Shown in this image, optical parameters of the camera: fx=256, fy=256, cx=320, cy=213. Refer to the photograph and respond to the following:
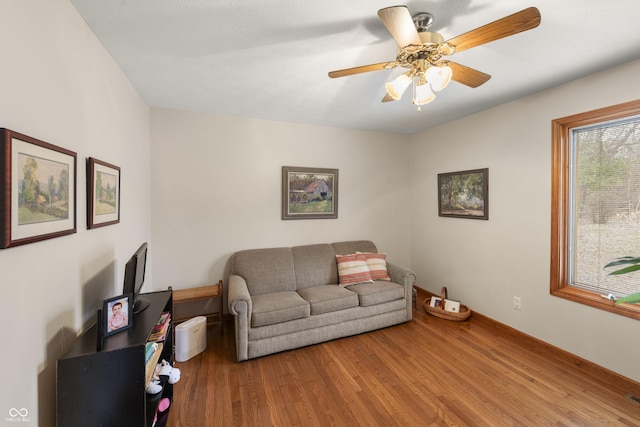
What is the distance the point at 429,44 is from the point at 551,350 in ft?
9.28

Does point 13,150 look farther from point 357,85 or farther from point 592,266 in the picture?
point 592,266

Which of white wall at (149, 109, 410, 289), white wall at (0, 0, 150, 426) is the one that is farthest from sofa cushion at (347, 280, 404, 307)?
white wall at (0, 0, 150, 426)

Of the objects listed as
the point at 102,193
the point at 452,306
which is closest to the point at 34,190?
the point at 102,193

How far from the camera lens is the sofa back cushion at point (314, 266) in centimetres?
307

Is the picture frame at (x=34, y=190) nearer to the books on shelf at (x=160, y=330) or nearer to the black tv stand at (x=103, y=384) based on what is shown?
the black tv stand at (x=103, y=384)

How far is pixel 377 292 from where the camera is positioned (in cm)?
281

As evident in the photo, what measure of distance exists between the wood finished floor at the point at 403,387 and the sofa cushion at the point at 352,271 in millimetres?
654

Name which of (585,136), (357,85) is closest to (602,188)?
(585,136)

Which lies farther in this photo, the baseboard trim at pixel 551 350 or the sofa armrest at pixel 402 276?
the sofa armrest at pixel 402 276

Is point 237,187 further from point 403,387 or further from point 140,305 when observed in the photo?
point 403,387

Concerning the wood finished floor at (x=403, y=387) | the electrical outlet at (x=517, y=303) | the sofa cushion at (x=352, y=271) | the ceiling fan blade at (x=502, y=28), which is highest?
the ceiling fan blade at (x=502, y=28)

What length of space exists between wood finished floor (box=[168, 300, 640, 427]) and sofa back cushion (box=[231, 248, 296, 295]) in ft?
2.05

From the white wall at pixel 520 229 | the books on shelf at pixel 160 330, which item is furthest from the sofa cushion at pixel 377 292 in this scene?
the books on shelf at pixel 160 330

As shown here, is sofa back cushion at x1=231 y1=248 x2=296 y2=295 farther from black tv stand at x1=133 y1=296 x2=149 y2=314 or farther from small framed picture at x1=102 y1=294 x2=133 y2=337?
small framed picture at x1=102 y1=294 x2=133 y2=337
